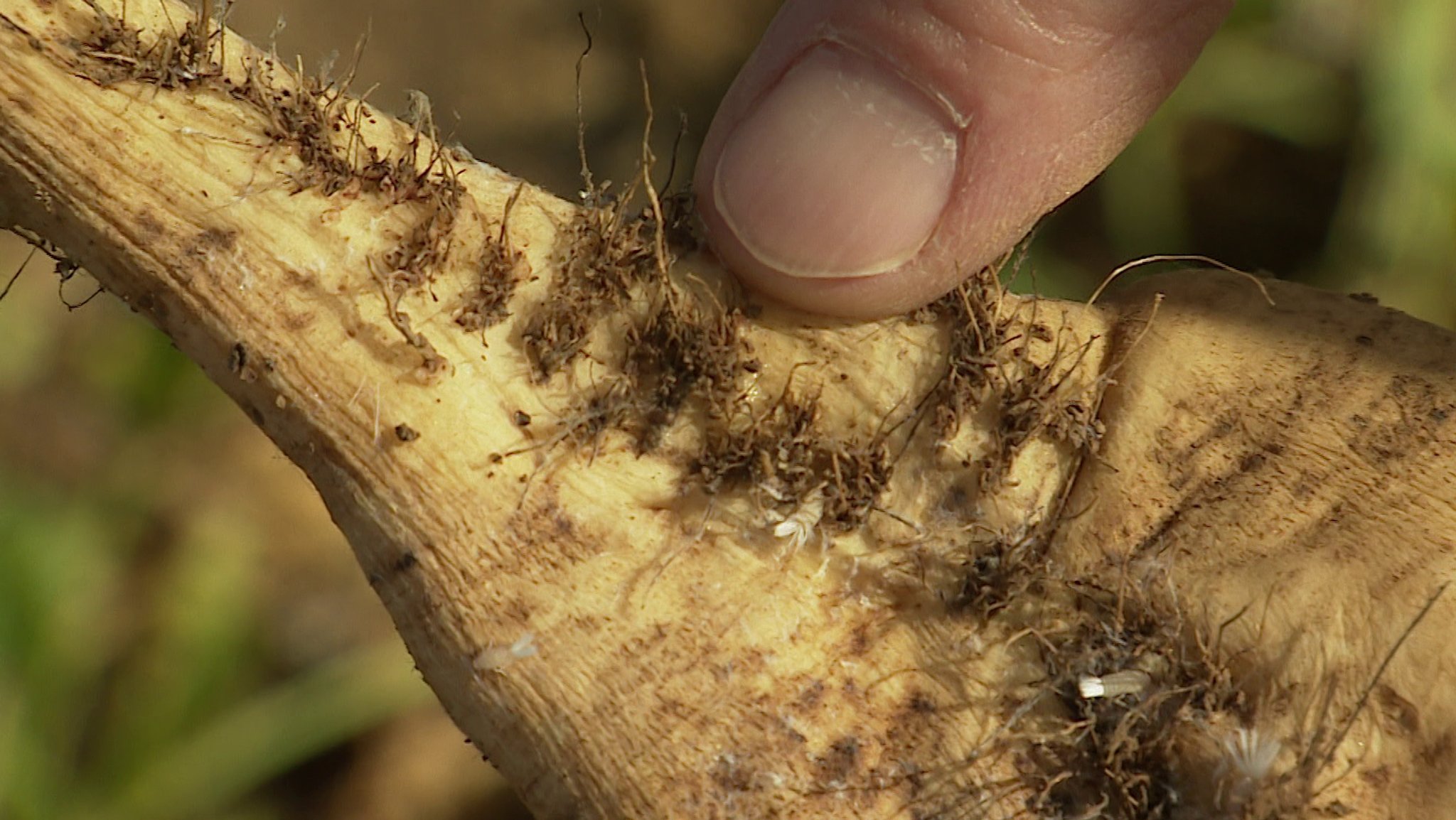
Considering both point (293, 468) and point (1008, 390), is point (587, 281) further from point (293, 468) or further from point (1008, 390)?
point (293, 468)

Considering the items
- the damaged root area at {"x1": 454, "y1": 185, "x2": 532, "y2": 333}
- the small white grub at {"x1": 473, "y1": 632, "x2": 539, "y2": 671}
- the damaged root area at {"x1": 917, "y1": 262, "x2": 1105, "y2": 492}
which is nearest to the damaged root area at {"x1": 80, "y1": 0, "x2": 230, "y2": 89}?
the damaged root area at {"x1": 454, "y1": 185, "x2": 532, "y2": 333}

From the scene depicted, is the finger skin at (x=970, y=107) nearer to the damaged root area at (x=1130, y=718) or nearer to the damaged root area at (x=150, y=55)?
the damaged root area at (x=1130, y=718)

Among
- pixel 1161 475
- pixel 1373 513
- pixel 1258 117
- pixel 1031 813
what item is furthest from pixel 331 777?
pixel 1258 117

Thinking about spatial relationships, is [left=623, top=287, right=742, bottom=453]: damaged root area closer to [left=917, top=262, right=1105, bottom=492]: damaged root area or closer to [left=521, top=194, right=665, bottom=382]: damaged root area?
[left=521, top=194, right=665, bottom=382]: damaged root area

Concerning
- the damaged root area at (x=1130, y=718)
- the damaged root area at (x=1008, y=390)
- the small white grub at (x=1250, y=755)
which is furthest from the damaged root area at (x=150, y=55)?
the small white grub at (x=1250, y=755)

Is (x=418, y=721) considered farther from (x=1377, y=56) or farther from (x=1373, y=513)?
(x=1377, y=56)

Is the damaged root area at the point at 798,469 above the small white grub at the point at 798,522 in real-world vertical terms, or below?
above
